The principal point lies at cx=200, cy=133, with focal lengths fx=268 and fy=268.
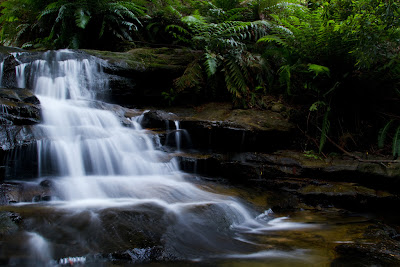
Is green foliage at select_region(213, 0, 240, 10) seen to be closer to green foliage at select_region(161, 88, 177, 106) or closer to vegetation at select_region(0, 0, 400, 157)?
vegetation at select_region(0, 0, 400, 157)

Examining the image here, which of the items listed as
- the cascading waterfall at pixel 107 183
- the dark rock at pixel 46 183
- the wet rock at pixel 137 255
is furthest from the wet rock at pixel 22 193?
the wet rock at pixel 137 255

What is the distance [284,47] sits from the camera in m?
5.04

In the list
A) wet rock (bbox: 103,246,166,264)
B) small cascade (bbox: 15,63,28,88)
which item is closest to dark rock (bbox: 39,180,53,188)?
wet rock (bbox: 103,246,166,264)

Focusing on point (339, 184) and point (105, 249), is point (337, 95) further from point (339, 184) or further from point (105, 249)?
point (105, 249)

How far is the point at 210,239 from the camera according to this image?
8.04ft

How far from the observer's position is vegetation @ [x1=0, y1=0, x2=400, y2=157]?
3771 millimetres

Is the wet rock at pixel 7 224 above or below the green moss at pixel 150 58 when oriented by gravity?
below

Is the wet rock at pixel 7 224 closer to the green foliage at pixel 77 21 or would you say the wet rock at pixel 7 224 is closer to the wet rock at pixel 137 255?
the wet rock at pixel 137 255

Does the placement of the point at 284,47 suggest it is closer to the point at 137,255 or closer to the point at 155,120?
the point at 155,120

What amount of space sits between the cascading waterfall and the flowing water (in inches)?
0.5

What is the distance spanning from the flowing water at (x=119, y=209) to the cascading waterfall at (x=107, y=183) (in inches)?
0.5

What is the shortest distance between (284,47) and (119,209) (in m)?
4.12

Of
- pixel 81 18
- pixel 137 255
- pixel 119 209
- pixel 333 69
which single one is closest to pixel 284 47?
pixel 333 69

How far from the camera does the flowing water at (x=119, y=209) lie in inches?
80.9
